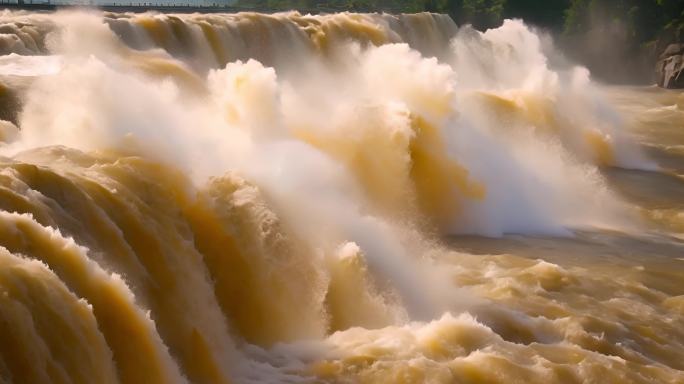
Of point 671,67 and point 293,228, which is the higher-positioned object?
point 671,67

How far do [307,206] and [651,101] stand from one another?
34781 millimetres

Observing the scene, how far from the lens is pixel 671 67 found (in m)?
49.8

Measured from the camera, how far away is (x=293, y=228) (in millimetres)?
13328

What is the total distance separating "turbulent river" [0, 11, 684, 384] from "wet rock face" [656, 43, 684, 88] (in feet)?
81.2

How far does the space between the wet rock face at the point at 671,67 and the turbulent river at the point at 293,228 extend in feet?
81.2

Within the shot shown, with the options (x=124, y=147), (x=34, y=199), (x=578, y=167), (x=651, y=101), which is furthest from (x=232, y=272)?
(x=651, y=101)

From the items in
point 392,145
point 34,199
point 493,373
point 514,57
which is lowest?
point 493,373

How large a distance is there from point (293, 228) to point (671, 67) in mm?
41306

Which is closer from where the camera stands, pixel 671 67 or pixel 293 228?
pixel 293 228

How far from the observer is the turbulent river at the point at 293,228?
9.46 m

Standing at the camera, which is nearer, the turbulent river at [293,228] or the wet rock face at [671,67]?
the turbulent river at [293,228]

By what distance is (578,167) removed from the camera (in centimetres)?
2525

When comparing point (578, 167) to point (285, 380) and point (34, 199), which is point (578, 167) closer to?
point (285, 380)

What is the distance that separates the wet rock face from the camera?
4912cm
